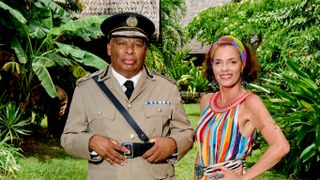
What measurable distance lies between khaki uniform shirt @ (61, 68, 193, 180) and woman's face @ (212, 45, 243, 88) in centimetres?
31

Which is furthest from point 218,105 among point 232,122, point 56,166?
point 56,166

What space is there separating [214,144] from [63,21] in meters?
8.95

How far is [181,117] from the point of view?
3.17 meters

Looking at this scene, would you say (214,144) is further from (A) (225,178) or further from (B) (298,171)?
(B) (298,171)

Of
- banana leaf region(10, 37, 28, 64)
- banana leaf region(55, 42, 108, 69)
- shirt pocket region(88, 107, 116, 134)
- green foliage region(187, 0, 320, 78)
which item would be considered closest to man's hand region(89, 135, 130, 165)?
shirt pocket region(88, 107, 116, 134)

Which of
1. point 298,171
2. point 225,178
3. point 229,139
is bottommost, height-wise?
point 298,171

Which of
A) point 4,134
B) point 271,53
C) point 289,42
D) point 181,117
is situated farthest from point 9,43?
point 181,117

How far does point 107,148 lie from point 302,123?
557 cm

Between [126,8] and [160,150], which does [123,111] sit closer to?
[160,150]

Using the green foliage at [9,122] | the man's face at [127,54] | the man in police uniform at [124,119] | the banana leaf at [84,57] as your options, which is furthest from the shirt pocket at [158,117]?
the green foliage at [9,122]

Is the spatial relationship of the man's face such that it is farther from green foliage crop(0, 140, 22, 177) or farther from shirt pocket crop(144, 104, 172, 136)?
green foliage crop(0, 140, 22, 177)

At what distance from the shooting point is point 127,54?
9.93 ft

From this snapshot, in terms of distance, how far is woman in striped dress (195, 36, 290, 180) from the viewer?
2.83 metres

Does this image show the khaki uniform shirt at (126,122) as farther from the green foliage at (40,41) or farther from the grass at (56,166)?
the green foliage at (40,41)
